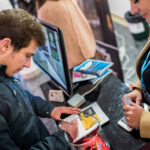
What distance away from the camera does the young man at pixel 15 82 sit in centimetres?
106

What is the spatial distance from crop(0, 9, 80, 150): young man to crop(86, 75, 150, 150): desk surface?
0.74 ft

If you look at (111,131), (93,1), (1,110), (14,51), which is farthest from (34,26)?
(93,1)

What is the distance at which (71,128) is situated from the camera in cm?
115

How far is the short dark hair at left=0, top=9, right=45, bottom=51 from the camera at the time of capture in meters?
1.10

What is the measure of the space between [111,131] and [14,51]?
27.8 inches

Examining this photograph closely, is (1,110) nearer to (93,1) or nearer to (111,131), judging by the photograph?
(111,131)

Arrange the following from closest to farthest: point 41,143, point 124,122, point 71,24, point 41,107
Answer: point 41,143 → point 124,122 → point 41,107 → point 71,24

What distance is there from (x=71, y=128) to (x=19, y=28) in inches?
24.5

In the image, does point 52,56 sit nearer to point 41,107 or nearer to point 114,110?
point 41,107

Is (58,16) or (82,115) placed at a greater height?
(58,16)

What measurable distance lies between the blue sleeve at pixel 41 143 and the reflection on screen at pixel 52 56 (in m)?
0.40

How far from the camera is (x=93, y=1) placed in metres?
2.09

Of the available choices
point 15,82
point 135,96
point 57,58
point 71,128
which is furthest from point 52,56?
point 135,96

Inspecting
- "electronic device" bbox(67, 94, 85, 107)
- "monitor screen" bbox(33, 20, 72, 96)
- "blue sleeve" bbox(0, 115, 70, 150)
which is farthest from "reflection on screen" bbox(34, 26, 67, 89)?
"blue sleeve" bbox(0, 115, 70, 150)
